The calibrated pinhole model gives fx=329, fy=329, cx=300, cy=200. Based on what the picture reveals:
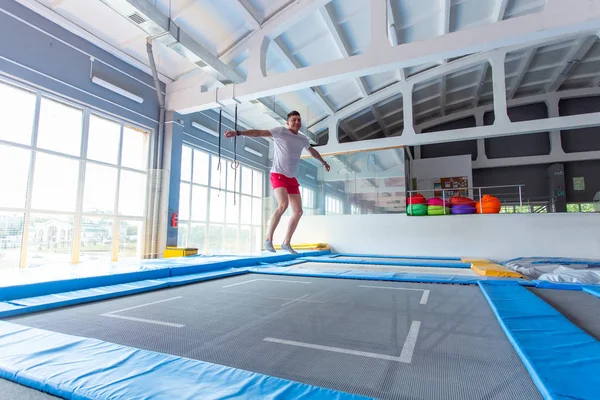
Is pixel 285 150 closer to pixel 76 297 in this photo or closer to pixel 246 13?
pixel 76 297

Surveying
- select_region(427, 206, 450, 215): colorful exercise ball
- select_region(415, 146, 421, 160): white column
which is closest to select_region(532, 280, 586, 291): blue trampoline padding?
select_region(427, 206, 450, 215): colorful exercise ball

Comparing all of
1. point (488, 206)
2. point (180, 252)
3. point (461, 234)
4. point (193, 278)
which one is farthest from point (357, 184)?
point (193, 278)

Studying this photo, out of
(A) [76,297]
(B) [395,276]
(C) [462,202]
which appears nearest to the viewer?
(A) [76,297]

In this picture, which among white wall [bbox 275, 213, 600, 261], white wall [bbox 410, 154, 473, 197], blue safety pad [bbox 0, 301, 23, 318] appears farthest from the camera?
white wall [bbox 410, 154, 473, 197]

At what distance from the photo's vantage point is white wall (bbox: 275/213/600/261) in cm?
603

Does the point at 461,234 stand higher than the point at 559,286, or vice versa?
the point at 461,234

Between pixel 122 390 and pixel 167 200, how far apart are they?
552 cm

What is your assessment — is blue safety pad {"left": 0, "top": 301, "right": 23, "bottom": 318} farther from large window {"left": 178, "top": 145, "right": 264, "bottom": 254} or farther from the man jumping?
large window {"left": 178, "top": 145, "right": 264, "bottom": 254}

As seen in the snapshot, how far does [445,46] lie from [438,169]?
21.6 feet

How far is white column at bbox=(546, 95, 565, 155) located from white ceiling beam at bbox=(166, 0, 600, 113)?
287 inches

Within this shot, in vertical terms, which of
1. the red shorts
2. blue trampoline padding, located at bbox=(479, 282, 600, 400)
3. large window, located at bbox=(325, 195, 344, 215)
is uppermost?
large window, located at bbox=(325, 195, 344, 215)

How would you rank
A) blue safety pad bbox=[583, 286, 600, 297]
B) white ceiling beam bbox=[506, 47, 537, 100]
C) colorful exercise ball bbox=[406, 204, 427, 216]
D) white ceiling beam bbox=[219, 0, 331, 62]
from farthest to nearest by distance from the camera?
1. white ceiling beam bbox=[506, 47, 537, 100]
2. colorful exercise ball bbox=[406, 204, 427, 216]
3. white ceiling beam bbox=[219, 0, 331, 62]
4. blue safety pad bbox=[583, 286, 600, 297]

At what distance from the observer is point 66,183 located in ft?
15.5

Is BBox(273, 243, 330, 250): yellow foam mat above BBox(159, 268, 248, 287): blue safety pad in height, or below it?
above
